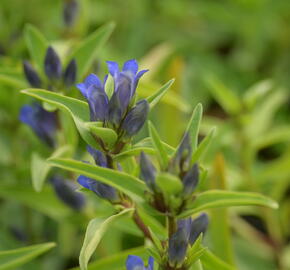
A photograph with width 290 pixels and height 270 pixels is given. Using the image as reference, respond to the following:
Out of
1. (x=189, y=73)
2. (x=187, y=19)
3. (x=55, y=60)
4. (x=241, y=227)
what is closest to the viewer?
(x=55, y=60)

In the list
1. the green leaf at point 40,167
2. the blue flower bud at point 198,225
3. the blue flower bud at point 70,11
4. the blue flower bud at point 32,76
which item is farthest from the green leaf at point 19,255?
the blue flower bud at point 70,11

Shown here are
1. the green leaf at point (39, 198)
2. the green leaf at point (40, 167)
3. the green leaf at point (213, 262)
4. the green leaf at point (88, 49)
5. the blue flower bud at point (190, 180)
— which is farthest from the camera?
the green leaf at point (39, 198)

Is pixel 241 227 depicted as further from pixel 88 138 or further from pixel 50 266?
pixel 88 138

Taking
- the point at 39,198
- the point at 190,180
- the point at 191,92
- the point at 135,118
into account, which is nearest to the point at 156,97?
the point at 135,118

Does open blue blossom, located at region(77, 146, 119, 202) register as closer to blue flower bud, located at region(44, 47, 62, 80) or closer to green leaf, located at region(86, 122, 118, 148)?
green leaf, located at region(86, 122, 118, 148)

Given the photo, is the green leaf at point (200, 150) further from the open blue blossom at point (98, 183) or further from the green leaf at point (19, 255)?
the green leaf at point (19, 255)

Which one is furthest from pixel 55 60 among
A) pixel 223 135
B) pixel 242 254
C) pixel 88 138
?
Answer: pixel 242 254
